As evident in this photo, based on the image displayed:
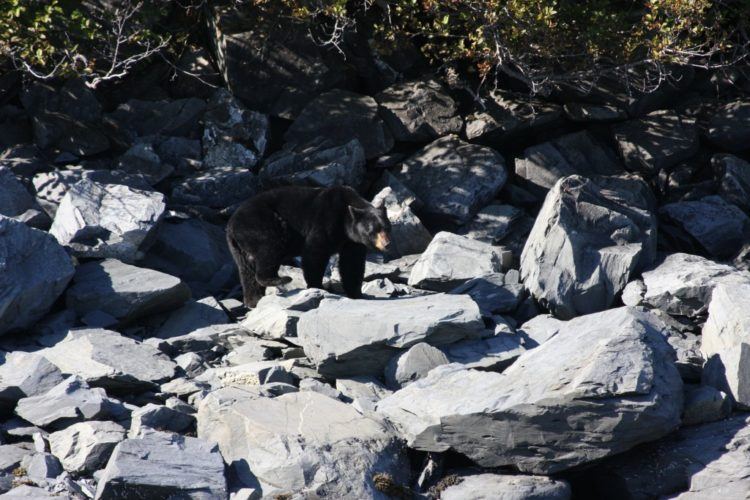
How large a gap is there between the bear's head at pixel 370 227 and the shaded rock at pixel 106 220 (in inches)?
92.4

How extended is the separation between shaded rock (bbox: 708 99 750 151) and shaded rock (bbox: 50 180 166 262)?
8.10 meters

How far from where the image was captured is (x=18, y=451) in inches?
277

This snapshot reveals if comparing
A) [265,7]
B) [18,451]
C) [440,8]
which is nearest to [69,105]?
[265,7]

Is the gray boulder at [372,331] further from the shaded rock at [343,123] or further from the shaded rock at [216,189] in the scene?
the shaded rock at [343,123]

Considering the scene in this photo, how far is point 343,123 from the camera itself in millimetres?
12977

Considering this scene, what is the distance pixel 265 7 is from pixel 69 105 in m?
3.24

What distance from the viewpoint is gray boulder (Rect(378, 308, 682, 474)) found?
6938 millimetres

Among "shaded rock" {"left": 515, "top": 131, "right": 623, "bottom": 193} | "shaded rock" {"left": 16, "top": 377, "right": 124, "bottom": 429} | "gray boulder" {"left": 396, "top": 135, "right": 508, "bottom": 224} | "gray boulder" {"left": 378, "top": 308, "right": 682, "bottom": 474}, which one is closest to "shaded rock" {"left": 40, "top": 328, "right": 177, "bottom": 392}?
"shaded rock" {"left": 16, "top": 377, "right": 124, "bottom": 429}

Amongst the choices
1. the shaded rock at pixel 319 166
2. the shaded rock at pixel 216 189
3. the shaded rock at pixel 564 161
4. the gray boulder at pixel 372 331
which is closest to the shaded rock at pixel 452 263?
the gray boulder at pixel 372 331

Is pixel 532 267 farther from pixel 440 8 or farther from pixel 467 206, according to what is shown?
pixel 440 8

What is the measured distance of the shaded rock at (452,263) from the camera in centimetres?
1037

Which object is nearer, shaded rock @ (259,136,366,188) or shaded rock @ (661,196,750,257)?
shaded rock @ (661,196,750,257)

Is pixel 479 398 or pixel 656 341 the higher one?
pixel 656 341

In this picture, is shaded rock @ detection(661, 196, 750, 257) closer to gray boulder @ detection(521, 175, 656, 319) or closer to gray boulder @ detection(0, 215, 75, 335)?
gray boulder @ detection(521, 175, 656, 319)
